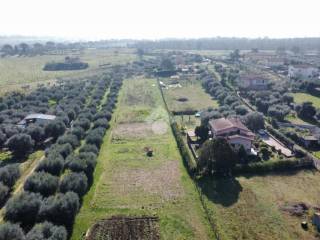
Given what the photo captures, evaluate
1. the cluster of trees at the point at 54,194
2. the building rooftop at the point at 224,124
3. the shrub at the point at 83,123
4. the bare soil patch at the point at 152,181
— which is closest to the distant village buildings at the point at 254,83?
the building rooftop at the point at 224,124

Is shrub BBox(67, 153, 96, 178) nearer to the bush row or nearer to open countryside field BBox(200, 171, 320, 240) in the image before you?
the bush row

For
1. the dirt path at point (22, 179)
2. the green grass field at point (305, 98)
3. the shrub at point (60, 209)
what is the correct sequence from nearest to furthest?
the shrub at point (60, 209), the dirt path at point (22, 179), the green grass field at point (305, 98)

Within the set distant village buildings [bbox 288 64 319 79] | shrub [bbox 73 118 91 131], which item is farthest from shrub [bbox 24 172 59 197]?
distant village buildings [bbox 288 64 319 79]

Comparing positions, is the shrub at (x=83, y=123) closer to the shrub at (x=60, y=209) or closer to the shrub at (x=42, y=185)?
the shrub at (x=42, y=185)

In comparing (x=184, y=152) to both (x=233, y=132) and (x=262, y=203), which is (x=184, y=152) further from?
(x=262, y=203)

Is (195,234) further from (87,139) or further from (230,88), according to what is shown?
(230,88)
